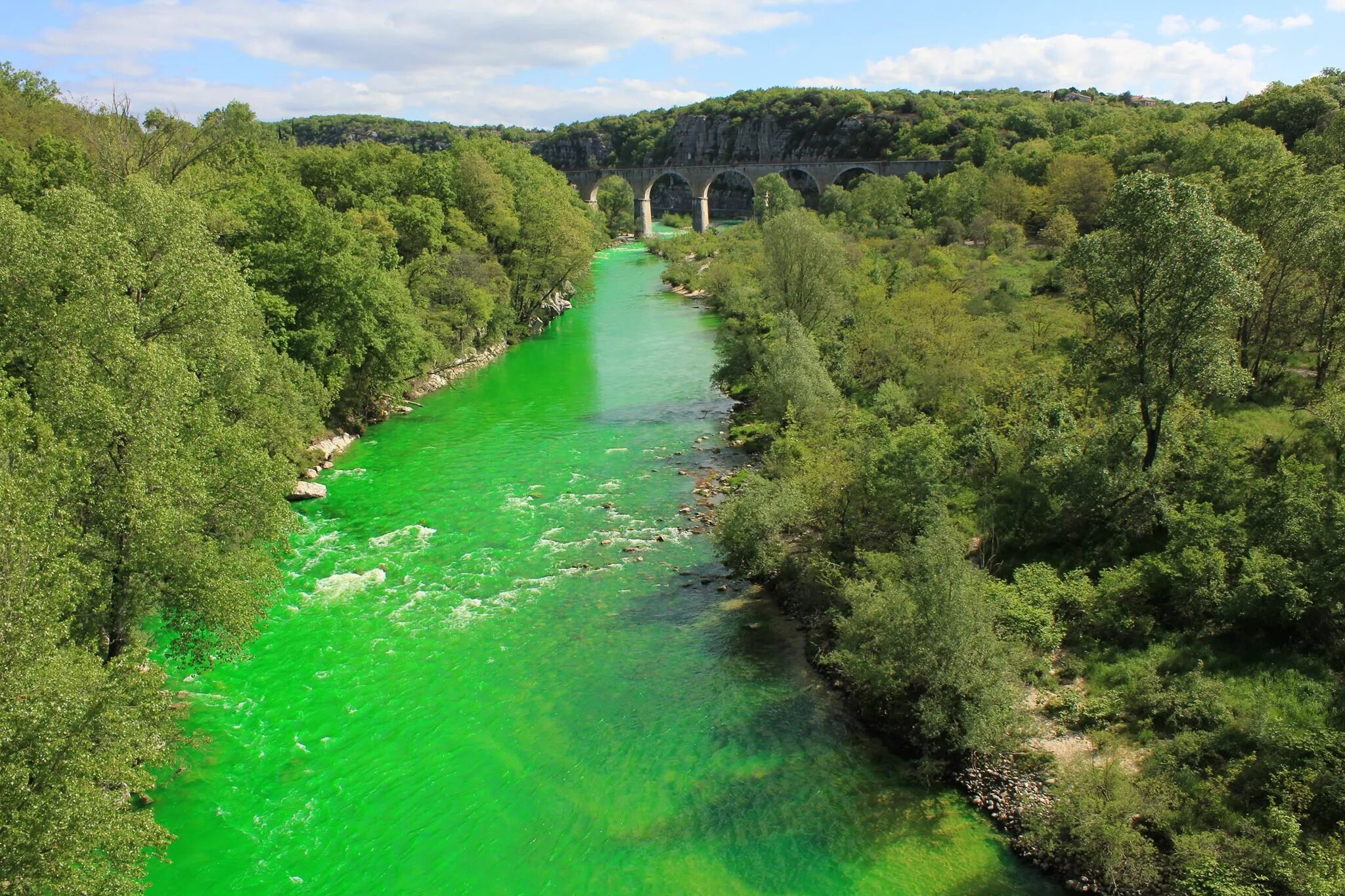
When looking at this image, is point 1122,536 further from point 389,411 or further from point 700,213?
point 700,213

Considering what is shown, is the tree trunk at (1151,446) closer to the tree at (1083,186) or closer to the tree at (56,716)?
the tree at (56,716)

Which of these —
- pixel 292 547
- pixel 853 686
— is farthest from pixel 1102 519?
pixel 292 547

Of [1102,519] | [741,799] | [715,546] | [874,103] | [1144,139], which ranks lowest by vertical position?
[741,799]

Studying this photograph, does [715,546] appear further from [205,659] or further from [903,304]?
[903,304]

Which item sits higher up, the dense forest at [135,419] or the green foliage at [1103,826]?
the dense forest at [135,419]

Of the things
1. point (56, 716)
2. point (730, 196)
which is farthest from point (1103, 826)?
point (730, 196)

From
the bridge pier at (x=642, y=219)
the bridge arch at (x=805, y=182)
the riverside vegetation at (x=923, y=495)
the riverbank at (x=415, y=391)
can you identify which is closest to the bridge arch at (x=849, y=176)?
the bridge arch at (x=805, y=182)
